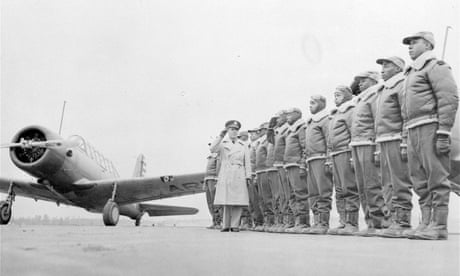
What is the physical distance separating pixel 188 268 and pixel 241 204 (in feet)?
16.3

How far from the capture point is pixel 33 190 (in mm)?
15703

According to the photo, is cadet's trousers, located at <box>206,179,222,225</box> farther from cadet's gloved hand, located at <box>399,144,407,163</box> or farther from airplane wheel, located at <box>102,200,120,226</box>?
cadet's gloved hand, located at <box>399,144,407,163</box>

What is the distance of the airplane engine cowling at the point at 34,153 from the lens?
1222 cm

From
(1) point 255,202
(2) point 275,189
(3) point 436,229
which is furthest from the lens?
(1) point 255,202

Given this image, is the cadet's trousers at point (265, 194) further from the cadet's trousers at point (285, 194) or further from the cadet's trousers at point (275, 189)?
the cadet's trousers at point (285, 194)

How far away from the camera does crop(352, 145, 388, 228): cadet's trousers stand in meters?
5.70

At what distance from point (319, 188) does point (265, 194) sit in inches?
85.5

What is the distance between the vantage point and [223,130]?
761cm

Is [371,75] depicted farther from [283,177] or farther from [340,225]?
[283,177]

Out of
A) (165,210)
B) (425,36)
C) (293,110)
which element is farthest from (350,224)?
(165,210)

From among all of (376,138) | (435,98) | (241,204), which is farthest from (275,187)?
(435,98)

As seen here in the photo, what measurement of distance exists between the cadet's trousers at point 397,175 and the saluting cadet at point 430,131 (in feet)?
0.90

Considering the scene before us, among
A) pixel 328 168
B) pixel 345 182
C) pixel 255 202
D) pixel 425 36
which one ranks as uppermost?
pixel 425 36

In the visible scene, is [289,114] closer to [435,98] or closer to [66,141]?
[435,98]
